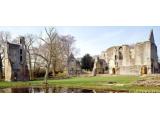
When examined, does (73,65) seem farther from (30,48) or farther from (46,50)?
(30,48)

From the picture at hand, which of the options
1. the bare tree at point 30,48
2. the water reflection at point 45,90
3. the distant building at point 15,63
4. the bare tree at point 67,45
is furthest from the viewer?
the distant building at point 15,63

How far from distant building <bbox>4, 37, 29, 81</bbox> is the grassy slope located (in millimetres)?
272

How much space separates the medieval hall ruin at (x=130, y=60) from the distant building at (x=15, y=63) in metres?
2.62

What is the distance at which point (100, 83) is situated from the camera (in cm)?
1245

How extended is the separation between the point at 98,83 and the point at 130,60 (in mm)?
1424

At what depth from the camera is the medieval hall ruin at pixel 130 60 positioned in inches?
483

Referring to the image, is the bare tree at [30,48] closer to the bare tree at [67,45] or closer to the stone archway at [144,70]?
the bare tree at [67,45]

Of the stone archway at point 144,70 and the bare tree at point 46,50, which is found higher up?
the bare tree at point 46,50

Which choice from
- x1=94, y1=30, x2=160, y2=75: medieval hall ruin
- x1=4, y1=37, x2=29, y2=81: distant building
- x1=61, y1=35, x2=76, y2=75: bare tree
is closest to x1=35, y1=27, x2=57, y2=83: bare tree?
x1=61, y1=35, x2=76, y2=75: bare tree

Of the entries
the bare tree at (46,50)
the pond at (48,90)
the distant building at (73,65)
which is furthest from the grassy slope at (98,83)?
the bare tree at (46,50)

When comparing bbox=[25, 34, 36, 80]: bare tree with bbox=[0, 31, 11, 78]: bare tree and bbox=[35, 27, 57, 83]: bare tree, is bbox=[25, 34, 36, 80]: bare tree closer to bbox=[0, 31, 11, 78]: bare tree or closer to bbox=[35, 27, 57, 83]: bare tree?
bbox=[35, 27, 57, 83]: bare tree

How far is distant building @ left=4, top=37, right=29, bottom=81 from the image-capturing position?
12.8m

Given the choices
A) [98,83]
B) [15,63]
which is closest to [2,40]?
[15,63]
